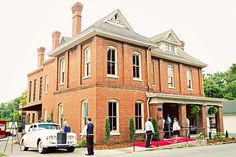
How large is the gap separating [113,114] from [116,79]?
2.54 m

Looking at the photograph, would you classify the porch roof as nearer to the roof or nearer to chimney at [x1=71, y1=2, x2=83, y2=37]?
chimney at [x1=71, y1=2, x2=83, y2=37]

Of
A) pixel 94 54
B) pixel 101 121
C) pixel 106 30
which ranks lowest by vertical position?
pixel 101 121

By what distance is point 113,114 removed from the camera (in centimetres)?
1827

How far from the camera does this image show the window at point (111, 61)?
1884cm

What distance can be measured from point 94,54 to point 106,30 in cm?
196

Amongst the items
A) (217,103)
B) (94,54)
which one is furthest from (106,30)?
(217,103)

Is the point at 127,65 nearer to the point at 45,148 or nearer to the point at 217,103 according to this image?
the point at 45,148

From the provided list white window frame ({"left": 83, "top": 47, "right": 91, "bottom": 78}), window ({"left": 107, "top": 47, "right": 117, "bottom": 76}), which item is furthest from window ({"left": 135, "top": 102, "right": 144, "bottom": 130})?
white window frame ({"left": 83, "top": 47, "right": 91, "bottom": 78})

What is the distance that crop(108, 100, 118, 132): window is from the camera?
1809 cm

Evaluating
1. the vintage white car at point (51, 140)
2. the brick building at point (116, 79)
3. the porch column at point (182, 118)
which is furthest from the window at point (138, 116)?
the vintage white car at point (51, 140)

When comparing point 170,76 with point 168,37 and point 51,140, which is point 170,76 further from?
point 51,140

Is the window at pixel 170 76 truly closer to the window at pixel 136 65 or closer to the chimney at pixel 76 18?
the window at pixel 136 65

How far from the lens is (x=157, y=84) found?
2327 cm

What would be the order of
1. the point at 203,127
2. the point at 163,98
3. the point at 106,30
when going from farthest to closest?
1. the point at 203,127
2. the point at 163,98
3. the point at 106,30
